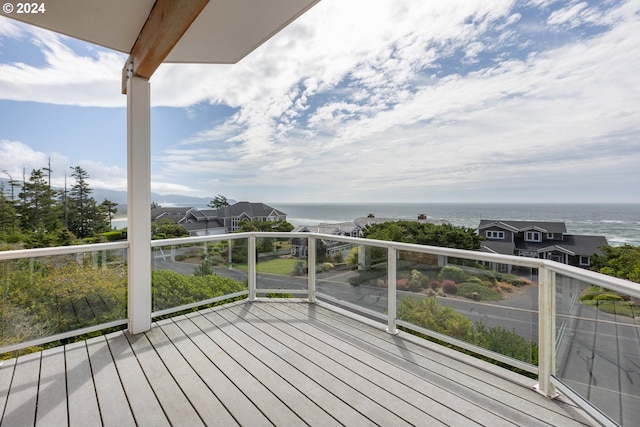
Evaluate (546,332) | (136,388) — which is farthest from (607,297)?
(136,388)

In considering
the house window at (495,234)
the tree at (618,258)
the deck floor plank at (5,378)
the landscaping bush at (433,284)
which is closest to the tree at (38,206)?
the deck floor plank at (5,378)

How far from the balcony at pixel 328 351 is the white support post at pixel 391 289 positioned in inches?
0.6

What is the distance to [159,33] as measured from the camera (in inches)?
92.3

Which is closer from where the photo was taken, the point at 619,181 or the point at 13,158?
the point at 13,158

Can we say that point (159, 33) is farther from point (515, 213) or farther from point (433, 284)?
point (515, 213)

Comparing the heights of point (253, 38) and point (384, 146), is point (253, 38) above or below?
below

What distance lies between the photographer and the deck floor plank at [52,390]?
185 centimetres

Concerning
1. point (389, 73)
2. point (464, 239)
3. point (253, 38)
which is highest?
point (389, 73)

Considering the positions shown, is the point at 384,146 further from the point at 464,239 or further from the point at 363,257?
the point at 363,257

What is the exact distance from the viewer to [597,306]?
5.75ft

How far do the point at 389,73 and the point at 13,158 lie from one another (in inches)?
422

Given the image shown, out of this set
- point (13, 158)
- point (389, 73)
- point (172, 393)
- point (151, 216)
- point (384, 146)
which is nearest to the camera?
point (172, 393)

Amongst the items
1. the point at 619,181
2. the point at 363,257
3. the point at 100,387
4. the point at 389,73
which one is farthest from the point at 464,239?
the point at 100,387

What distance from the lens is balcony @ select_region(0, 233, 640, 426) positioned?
1.81 m
